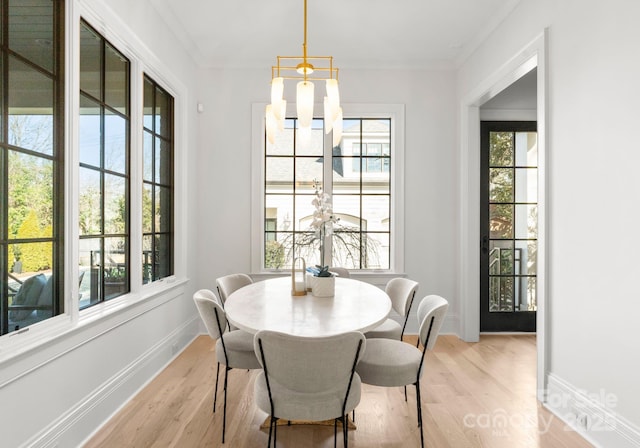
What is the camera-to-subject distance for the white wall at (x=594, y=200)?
1.95 metres

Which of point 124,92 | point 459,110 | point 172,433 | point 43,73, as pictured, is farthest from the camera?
point 459,110

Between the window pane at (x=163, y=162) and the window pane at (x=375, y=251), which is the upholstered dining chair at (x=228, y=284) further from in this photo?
the window pane at (x=375, y=251)

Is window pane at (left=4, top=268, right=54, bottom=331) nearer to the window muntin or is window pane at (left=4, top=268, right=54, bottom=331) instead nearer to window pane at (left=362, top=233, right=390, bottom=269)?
the window muntin

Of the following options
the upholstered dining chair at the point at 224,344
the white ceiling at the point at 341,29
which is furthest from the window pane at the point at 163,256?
the white ceiling at the point at 341,29

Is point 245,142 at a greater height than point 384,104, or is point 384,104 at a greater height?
point 384,104

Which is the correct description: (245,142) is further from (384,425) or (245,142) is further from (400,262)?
(384,425)

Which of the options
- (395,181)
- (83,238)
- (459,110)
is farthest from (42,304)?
(459,110)

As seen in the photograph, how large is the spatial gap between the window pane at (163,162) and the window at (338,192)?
106 centimetres

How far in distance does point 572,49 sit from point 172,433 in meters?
3.31

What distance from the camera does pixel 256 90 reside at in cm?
429

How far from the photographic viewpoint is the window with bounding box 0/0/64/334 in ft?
5.59

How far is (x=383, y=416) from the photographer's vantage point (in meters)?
2.48

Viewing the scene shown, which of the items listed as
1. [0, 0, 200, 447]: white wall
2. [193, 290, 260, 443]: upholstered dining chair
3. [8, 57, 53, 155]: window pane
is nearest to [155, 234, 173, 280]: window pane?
[0, 0, 200, 447]: white wall

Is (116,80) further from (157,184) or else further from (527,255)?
(527,255)
